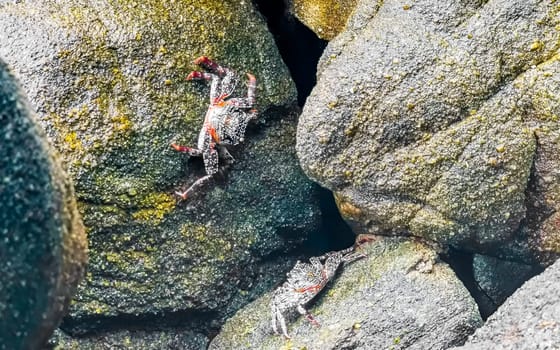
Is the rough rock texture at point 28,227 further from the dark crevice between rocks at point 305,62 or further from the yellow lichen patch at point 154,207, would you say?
the dark crevice between rocks at point 305,62

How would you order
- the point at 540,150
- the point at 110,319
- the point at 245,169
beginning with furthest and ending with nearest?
1. the point at 245,169
2. the point at 110,319
3. the point at 540,150

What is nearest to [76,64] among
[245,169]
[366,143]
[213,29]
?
[213,29]

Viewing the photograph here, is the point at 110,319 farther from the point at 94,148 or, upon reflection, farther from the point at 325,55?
the point at 325,55

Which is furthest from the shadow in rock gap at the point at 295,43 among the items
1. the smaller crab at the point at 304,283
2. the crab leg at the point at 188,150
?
the smaller crab at the point at 304,283

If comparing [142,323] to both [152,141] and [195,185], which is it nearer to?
[195,185]

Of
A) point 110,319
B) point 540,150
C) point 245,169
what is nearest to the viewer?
point 540,150

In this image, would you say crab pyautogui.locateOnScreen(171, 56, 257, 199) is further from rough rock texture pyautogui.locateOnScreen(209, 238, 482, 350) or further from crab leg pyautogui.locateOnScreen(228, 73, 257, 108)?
rough rock texture pyautogui.locateOnScreen(209, 238, 482, 350)

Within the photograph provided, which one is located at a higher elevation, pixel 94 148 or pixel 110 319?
pixel 94 148
